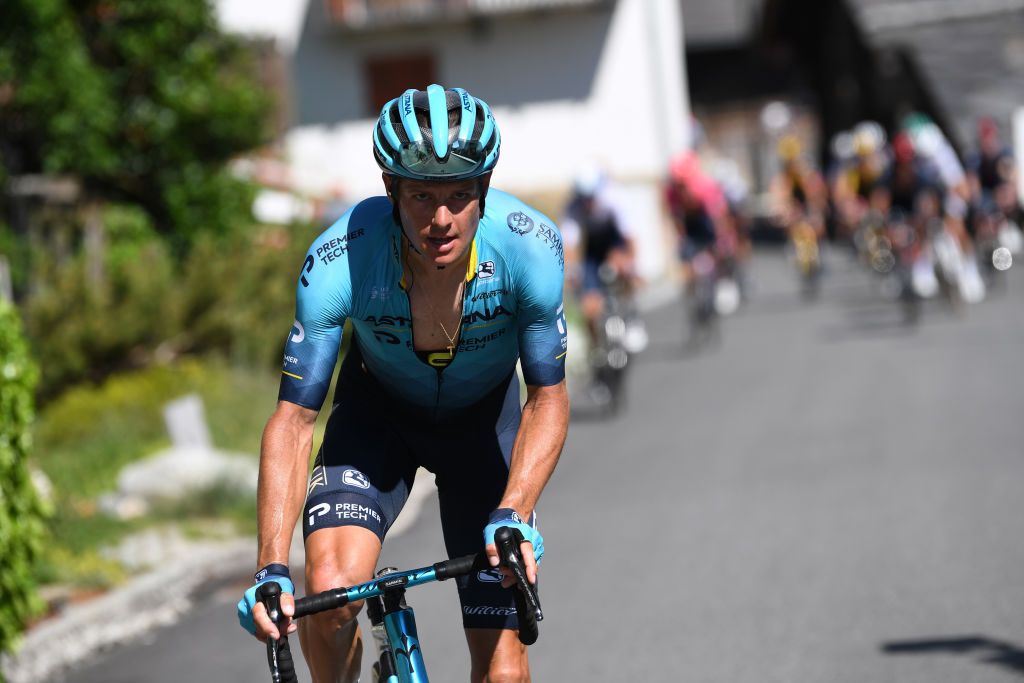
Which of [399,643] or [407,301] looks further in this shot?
[407,301]

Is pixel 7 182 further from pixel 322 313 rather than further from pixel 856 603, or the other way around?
pixel 322 313

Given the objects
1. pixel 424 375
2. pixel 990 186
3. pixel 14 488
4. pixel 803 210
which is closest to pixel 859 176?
pixel 803 210

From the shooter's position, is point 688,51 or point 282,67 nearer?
point 282,67

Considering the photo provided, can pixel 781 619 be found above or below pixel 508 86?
below

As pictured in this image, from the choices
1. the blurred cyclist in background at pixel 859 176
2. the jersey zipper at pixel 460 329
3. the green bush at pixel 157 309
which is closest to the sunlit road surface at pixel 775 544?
the jersey zipper at pixel 460 329

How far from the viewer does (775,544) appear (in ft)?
28.7

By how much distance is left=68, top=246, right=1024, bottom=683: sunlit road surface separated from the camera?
6.75 meters

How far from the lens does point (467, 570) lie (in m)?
3.85

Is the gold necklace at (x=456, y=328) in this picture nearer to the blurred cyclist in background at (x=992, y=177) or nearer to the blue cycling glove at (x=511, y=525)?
the blue cycling glove at (x=511, y=525)

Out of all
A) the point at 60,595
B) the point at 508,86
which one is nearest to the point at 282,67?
the point at 508,86

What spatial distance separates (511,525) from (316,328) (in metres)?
0.77

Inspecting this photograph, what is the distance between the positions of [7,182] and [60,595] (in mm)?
8505

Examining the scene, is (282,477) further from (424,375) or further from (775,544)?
(775,544)

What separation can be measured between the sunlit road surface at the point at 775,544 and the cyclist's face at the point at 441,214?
288 cm
